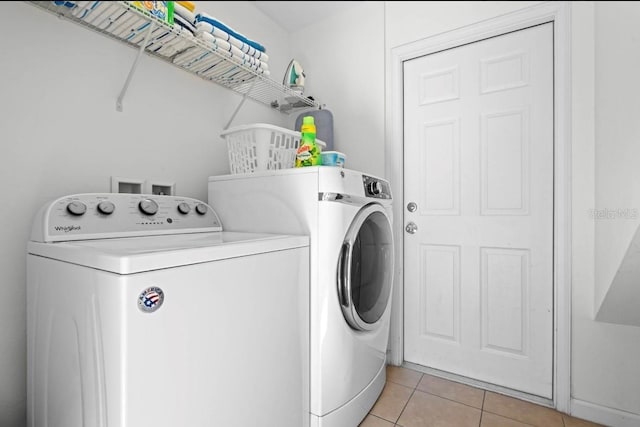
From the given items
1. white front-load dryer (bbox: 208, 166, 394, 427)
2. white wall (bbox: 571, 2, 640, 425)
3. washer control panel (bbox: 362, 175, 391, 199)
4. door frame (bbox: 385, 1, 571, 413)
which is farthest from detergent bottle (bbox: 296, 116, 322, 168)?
white wall (bbox: 571, 2, 640, 425)

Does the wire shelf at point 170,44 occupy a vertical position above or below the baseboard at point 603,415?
above

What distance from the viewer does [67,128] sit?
1210 millimetres

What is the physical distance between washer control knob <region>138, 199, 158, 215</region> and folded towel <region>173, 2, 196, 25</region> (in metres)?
0.72

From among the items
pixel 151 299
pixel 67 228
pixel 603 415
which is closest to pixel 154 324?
pixel 151 299

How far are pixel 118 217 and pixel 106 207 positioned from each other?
0.18 feet

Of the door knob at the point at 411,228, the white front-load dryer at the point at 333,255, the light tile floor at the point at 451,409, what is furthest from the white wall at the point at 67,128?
the light tile floor at the point at 451,409

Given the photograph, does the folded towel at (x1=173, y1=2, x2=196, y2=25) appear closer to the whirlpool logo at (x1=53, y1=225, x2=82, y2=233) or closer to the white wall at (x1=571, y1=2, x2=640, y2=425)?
the whirlpool logo at (x1=53, y1=225, x2=82, y2=233)

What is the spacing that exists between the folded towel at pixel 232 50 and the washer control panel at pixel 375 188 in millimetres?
740

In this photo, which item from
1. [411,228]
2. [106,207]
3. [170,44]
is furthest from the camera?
[411,228]

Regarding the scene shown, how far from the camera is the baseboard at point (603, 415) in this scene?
54.1 inches

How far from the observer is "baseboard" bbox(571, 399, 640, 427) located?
1.37 m

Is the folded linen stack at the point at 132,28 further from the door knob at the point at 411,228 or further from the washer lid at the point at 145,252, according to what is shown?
the door knob at the point at 411,228

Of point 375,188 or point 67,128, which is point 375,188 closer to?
point 375,188

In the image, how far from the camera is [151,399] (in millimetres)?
727
